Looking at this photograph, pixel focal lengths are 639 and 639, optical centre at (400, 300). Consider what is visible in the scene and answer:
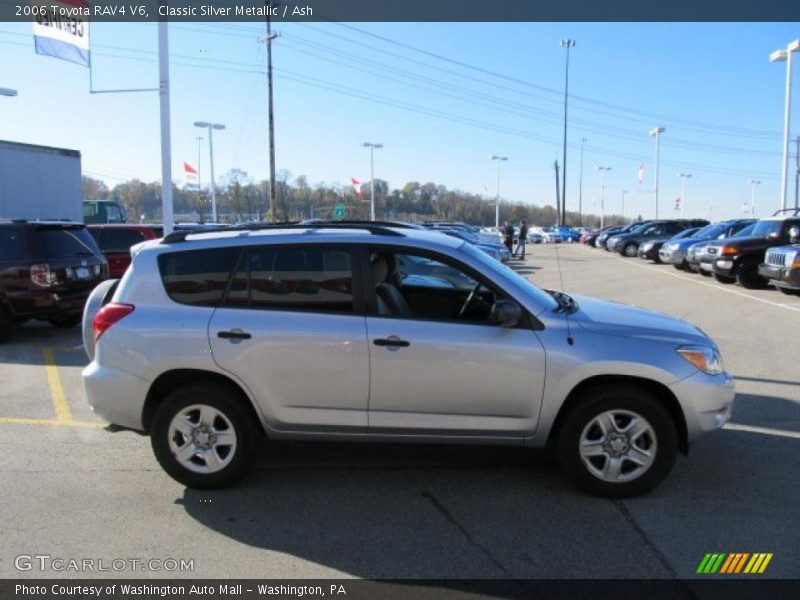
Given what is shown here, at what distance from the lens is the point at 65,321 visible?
11.1m

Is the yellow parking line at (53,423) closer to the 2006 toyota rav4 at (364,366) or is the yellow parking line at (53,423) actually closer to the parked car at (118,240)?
the 2006 toyota rav4 at (364,366)

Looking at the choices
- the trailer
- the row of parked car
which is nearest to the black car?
the trailer

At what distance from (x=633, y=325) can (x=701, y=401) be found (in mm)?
638

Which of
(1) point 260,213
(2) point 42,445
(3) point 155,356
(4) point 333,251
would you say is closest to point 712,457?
(4) point 333,251

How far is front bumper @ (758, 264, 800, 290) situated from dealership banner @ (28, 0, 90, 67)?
1446cm

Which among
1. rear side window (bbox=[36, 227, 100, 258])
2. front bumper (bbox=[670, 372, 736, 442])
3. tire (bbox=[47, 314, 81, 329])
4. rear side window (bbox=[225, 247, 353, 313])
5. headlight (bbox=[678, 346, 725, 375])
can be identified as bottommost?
tire (bbox=[47, 314, 81, 329])

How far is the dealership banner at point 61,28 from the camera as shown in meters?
10.0

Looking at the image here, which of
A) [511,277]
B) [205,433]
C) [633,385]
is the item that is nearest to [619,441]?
[633,385]

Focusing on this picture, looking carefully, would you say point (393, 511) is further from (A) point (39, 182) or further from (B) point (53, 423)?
(A) point (39, 182)

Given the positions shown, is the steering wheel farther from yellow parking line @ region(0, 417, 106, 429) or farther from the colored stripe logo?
yellow parking line @ region(0, 417, 106, 429)

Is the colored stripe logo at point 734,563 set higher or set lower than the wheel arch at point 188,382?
lower

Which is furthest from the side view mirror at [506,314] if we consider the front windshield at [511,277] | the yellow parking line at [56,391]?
the yellow parking line at [56,391]

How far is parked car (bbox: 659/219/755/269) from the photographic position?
21.8 metres

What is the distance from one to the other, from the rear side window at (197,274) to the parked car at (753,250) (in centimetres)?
1600
